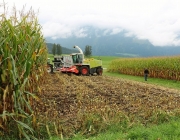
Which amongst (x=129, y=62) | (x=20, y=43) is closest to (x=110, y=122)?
(x=20, y=43)

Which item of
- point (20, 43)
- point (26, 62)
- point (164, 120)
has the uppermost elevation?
point (20, 43)

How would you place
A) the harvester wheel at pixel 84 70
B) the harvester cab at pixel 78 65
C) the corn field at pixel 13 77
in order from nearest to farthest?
1. the corn field at pixel 13 77
2. the harvester cab at pixel 78 65
3. the harvester wheel at pixel 84 70

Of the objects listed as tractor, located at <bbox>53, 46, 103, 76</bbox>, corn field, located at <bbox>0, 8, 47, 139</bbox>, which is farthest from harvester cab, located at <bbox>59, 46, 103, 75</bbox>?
corn field, located at <bbox>0, 8, 47, 139</bbox>

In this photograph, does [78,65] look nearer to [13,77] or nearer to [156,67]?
[156,67]

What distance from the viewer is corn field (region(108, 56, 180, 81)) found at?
2077cm

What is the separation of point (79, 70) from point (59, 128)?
1624 centimetres

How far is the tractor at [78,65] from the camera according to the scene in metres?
21.2

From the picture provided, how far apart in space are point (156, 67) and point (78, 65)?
6782 millimetres

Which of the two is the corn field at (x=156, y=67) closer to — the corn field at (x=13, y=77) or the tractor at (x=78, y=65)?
the tractor at (x=78, y=65)

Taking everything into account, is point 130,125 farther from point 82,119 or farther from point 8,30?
point 8,30

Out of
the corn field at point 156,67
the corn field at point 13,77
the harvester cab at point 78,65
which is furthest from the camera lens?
the harvester cab at point 78,65

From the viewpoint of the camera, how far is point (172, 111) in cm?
660

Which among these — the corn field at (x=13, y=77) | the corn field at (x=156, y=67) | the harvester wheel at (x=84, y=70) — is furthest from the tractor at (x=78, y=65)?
the corn field at (x=13, y=77)

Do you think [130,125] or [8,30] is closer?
[8,30]
